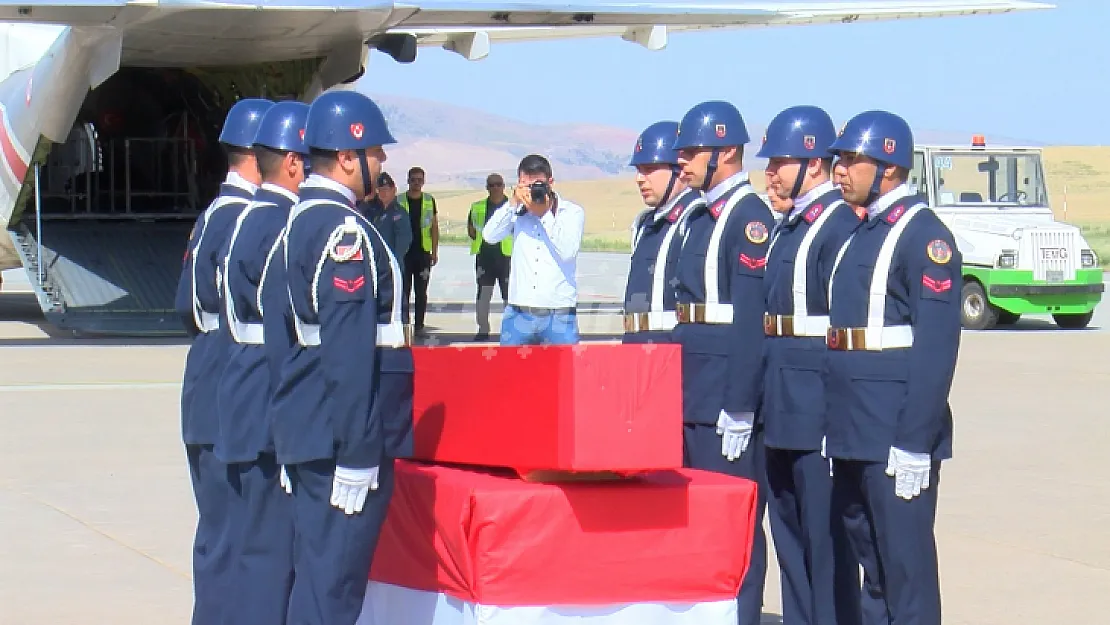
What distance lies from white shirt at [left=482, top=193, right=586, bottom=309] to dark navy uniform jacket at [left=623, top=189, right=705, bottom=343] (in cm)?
273

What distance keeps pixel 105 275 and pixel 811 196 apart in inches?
505

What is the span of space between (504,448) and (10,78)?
15.2 m

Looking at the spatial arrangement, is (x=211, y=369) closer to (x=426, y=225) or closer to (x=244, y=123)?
(x=244, y=123)

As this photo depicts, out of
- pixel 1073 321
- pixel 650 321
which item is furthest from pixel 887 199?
pixel 1073 321

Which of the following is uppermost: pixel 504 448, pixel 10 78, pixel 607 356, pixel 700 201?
pixel 10 78

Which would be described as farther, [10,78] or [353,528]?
[10,78]

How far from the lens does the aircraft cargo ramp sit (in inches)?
665

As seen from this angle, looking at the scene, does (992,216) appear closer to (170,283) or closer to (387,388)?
(170,283)

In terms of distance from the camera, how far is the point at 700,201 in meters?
6.43

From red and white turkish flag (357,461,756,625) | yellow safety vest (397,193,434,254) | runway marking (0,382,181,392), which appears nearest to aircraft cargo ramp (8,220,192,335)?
yellow safety vest (397,193,434,254)

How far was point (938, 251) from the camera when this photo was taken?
5.29 metres

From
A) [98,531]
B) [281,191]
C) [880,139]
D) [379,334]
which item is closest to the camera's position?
[379,334]

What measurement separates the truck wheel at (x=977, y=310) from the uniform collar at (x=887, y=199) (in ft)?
48.2

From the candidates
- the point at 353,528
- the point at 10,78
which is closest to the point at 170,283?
the point at 10,78
